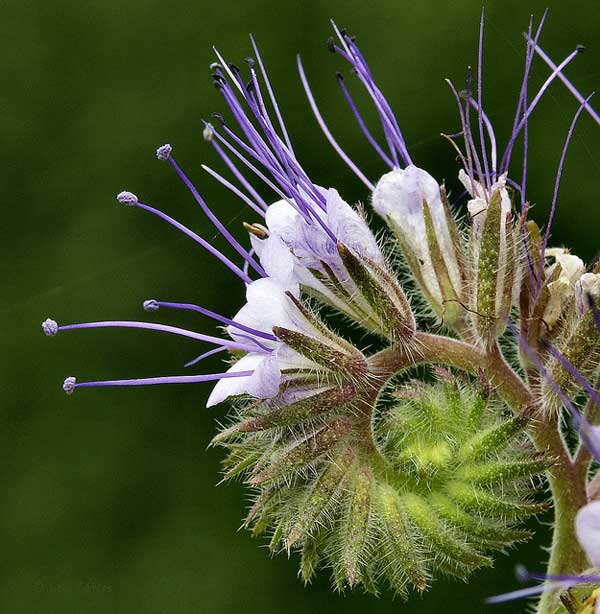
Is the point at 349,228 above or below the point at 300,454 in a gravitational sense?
above

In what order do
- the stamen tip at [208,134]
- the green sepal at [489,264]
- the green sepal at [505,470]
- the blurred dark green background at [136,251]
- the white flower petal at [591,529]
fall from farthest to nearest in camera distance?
1. the blurred dark green background at [136,251]
2. the stamen tip at [208,134]
3. the green sepal at [489,264]
4. the green sepal at [505,470]
5. the white flower petal at [591,529]

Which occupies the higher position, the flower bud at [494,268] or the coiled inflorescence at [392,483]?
the flower bud at [494,268]

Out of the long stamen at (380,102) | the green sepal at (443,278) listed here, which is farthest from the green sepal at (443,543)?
the long stamen at (380,102)

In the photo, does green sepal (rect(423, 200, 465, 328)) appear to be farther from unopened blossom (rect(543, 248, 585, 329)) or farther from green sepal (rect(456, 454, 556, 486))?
green sepal (rect(456, 454, 556, 486))

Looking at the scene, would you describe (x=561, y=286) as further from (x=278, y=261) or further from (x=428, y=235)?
(x=278, y=261)

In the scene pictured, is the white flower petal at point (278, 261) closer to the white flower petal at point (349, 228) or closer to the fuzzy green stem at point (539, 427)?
the white flower petal at point (349, 228)

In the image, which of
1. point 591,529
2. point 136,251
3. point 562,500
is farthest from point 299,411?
point 136,251

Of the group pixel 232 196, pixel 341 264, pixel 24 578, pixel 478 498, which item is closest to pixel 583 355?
pixel 478 498
